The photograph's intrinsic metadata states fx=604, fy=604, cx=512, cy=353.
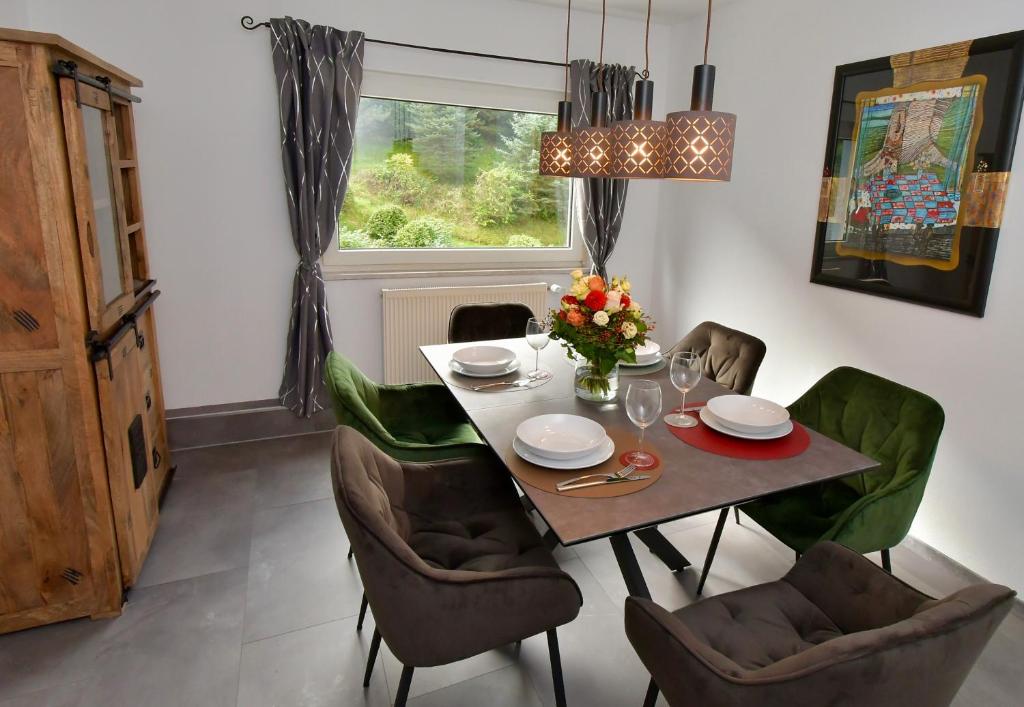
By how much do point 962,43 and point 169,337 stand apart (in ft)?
12.6

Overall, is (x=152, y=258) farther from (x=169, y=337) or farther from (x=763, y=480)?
(x=763, y=480)

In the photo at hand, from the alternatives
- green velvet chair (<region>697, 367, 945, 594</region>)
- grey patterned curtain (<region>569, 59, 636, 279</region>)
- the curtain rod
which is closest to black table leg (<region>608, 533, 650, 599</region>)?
green velvet chair (<region>697, 367, 945, 594</region>)

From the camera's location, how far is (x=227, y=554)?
2471 mm

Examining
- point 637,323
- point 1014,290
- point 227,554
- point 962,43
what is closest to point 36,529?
point 227,554

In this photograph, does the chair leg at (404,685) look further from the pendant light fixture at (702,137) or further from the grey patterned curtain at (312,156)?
the grey patterned curtain at (312,156)

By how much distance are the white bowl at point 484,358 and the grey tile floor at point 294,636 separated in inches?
32.8

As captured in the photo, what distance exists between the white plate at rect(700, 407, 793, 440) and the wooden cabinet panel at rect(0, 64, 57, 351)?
2.06 meters

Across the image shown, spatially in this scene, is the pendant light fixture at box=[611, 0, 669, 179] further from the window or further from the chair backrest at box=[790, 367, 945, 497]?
the window

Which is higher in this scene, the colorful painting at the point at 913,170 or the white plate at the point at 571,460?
the colorful painting at the point at 913,170

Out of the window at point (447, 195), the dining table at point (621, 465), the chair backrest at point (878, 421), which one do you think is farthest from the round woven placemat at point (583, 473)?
the window at point (447, 195)

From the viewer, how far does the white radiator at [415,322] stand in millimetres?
3619

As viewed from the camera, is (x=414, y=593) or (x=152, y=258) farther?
(x=152, y=258)

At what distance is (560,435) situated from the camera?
183cm

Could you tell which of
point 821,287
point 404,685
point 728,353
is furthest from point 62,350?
point 821,287
